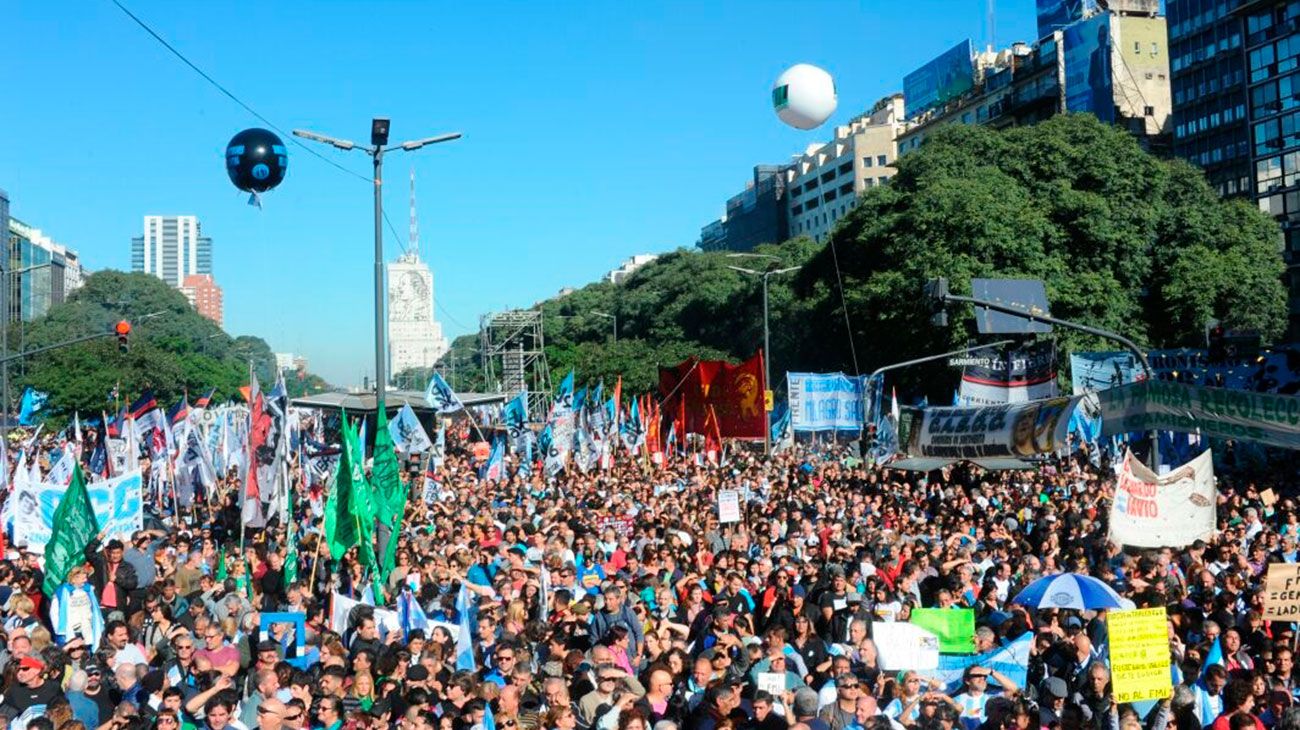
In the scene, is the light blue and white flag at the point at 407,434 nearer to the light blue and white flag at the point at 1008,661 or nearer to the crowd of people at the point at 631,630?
the crowd of people at the point at 631,630

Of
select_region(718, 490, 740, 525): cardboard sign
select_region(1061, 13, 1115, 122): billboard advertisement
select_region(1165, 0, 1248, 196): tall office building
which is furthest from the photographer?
select_region(1061, 13, 1115, 122): billboard advertisement

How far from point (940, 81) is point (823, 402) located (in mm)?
59988

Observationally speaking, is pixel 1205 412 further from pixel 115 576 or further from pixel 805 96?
pixel 115 576

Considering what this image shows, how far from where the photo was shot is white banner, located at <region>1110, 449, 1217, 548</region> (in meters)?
12.9

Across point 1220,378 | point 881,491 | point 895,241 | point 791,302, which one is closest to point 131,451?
point 881,491

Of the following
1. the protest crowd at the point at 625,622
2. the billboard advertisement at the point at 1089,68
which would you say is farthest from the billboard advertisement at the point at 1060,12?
the protest crowd at the point at 625,622

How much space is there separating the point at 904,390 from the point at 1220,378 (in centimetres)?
1686

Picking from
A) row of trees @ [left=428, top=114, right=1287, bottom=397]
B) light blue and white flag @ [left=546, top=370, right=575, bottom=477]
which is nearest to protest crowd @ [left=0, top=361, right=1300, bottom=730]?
light blue and white flag @ [left=546, top=370, right=575, bottom=477]

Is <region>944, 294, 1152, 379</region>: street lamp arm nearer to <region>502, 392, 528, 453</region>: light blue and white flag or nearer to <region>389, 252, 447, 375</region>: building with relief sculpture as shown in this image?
<region>502, 392, 528, 453</region>: light blue and white flag

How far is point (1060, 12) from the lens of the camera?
74688 millimetres

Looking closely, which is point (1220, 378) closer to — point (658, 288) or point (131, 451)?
point (131, 451)

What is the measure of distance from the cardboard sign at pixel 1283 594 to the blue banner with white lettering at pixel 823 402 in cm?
1861

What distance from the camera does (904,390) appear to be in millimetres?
41875

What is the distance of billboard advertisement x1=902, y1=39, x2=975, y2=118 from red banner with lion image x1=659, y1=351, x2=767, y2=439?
5530 centimetres
